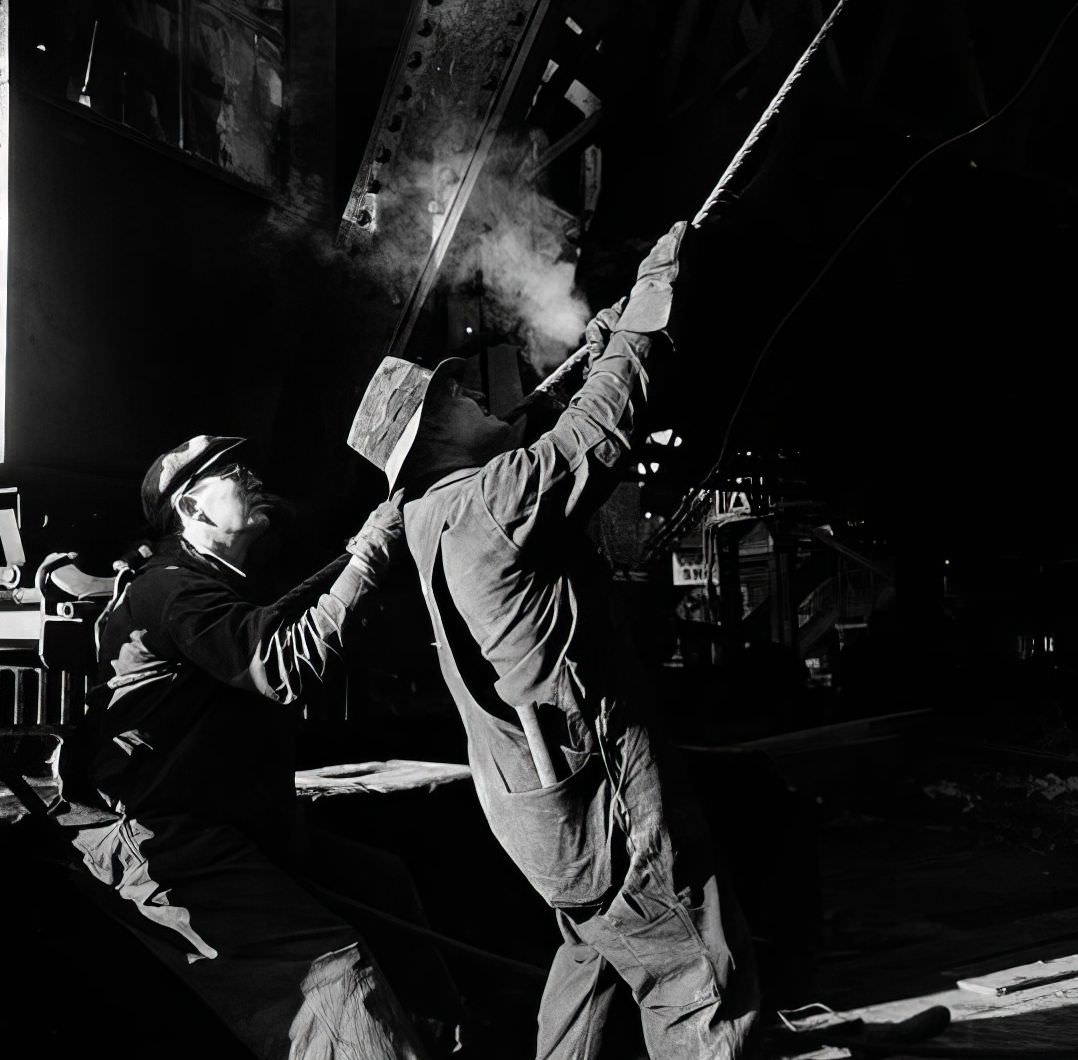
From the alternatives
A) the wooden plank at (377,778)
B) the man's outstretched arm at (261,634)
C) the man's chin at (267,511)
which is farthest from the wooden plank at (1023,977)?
the man's chin at (267,511)

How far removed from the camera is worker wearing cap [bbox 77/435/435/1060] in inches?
99.7

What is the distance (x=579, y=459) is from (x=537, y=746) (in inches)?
27.7

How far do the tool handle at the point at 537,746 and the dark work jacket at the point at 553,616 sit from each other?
0.07 ft

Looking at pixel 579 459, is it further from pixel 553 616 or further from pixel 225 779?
pixel 225 779

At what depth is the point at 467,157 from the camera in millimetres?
4449

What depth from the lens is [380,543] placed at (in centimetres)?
302

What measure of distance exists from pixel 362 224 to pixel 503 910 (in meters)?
2.95

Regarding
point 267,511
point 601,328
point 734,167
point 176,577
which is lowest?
point 176,577

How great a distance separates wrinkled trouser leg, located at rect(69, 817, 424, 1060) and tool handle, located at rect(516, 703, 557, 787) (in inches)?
25.5

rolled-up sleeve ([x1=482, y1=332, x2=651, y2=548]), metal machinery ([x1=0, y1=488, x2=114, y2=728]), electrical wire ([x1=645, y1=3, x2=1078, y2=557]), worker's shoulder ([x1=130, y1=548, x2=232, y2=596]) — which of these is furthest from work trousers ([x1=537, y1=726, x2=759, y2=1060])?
metal machinery ([x1=0, y1=488, x2=114, y2=728])

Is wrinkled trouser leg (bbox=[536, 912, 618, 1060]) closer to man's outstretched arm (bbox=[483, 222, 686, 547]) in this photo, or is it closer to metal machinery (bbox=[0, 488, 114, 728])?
man's outstretched arm (bbox=[483, 222, 686, 547])

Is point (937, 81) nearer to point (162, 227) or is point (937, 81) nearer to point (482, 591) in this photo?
point (162, 227)

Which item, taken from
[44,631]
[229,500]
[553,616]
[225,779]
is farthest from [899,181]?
[44,631]

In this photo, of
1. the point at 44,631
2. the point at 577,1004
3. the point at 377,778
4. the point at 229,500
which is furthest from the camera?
the point at 377,778
